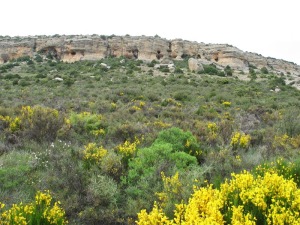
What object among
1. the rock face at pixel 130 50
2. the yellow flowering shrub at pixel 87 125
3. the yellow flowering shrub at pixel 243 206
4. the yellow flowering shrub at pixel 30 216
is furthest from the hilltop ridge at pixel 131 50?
the yellow flowering shrub at pixel 30 216

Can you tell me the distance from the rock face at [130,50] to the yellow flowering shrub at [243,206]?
4199cm

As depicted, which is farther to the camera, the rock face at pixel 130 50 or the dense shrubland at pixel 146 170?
the rock face at pixel 130 50

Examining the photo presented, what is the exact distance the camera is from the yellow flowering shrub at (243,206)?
3309 millimetres

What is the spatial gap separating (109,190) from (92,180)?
0.42 metres

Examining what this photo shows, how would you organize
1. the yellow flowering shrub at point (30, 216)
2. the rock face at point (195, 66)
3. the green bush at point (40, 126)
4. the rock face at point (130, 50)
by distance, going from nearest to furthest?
the yellow flowering shrub at point (30, 216) < the green bush at point (40, 126) < the rock face at point (195, 66) < the rock face at point (130, 50)

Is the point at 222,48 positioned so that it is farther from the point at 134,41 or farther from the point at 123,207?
the point at 123,207

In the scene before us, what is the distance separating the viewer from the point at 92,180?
572cm

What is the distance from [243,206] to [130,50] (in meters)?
45.6

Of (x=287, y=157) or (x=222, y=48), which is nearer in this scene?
(x=287, y=157)

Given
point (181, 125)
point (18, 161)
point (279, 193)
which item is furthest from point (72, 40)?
point (279, 193)

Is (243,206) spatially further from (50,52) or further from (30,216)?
(50,52)

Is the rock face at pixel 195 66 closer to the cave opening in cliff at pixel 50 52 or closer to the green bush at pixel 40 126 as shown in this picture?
the cave opening in cliff at pixel 50 52

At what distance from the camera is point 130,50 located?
157 ft

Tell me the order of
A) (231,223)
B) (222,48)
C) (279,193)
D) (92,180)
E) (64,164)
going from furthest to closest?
(222,48) → (64,164) → (92,180) → (279,193) → (231,223)
